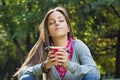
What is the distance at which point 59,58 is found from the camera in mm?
3127

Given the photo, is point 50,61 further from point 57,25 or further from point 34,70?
point 57,25

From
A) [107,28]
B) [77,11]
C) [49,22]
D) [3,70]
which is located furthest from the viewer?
[3,70]

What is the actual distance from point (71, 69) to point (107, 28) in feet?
42.3

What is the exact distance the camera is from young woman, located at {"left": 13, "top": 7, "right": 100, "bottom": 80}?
10.4 feet

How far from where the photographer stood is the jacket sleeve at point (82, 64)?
3197 millimetres

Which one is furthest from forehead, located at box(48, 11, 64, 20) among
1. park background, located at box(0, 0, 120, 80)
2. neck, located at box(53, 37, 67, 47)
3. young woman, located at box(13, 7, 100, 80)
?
park background, located at box(0, 0, 120, 80)

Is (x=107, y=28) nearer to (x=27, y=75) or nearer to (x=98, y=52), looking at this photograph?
A: (x=98, y=52)

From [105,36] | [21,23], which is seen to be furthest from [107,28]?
[21,23]

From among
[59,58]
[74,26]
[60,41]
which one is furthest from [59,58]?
[74,26]

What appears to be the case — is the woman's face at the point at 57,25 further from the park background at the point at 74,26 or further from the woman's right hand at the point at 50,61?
the park background at the point at 74,26

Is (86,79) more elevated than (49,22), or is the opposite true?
(49,22)

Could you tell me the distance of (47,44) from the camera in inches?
141

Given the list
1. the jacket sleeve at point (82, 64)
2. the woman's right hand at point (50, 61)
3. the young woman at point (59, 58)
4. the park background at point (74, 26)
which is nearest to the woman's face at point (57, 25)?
the young woman at point (59, 58)

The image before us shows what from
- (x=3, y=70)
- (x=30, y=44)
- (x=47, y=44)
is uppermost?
(x=47, y=44)
